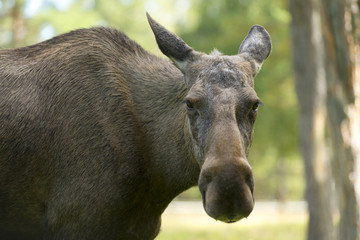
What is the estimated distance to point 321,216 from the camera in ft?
53.4

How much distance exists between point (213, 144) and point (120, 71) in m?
1.66

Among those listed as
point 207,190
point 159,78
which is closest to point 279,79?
point 159,78

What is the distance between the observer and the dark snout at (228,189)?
4715 millimetres

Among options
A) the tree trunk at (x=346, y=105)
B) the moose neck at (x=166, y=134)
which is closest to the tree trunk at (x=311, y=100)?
the tree trunk at (x=346, y=105)

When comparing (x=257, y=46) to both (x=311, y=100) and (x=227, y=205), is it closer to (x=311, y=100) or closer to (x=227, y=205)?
(x=227, y=205)

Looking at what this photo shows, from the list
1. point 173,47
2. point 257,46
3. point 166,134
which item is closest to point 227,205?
point 166,134

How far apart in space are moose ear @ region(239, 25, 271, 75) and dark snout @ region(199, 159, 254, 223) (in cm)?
153

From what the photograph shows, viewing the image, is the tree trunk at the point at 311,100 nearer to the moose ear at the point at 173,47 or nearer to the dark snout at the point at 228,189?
the moose ear at the point at 173,47

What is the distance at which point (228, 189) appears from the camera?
186 inches

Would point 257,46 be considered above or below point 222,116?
above

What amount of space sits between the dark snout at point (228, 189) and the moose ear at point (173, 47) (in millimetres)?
1358

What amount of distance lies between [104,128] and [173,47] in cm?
97

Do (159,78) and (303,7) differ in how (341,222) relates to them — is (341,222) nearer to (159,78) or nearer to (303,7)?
(159,78)

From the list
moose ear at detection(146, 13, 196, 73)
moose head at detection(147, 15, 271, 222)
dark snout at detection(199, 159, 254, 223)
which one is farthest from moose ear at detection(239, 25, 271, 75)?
dark snout at detection(199, 159, 254, 223)
